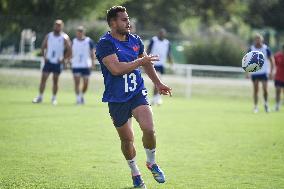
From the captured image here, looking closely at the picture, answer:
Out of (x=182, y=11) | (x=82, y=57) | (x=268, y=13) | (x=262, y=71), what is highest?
(x=268, y=13)

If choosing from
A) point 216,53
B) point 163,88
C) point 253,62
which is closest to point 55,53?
point 253,62

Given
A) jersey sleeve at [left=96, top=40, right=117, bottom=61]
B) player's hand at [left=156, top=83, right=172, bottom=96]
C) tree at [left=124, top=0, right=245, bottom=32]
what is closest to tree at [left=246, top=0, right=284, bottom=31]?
tree at [left=124, top=0, right=245, bottom=32]

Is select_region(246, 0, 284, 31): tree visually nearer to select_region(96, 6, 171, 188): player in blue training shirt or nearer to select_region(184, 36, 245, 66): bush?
select_region(184, 36, 245, 66): bush

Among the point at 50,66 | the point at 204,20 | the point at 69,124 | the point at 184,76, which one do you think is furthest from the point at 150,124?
the point at 204,20

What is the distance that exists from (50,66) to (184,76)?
37.9ft

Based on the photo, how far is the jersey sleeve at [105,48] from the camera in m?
8.61

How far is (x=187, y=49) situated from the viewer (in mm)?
45312

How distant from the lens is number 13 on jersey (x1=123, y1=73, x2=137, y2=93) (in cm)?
871

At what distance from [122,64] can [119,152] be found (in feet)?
12.6

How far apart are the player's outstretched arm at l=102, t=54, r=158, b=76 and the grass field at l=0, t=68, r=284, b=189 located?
1479 millimetres

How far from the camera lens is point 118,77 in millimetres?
8695

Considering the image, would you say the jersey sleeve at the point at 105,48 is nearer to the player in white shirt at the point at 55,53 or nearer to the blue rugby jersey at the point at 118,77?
the blue rugby jersey at the point at 118,77

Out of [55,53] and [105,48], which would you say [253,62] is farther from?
[55,53]

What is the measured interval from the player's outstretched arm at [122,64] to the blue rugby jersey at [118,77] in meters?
0.10
